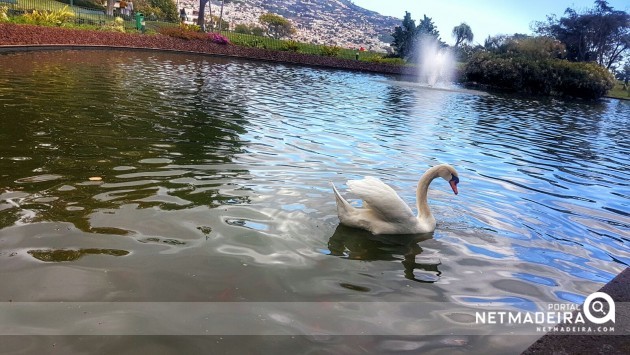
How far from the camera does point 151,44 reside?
3162 centimetres

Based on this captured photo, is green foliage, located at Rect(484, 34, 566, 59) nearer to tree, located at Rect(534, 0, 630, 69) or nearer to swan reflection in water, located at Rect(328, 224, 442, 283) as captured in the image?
tree, located at Rect(534, 0, 630, 69)

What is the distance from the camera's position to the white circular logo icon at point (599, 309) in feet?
11.8

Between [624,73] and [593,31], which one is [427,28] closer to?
[593,31]

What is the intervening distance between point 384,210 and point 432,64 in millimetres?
40994

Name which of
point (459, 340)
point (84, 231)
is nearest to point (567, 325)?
point (459, 340)

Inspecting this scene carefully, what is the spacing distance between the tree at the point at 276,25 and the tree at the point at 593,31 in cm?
3253

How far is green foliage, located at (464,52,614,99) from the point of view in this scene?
117ft

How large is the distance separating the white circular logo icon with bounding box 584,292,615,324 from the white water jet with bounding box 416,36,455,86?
Result: 3208 cm

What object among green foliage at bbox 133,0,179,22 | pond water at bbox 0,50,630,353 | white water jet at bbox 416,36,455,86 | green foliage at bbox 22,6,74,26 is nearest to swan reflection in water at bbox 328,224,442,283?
pond water at bbox 0,50,630,353

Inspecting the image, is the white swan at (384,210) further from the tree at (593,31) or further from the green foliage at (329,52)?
the tree at (593,31)

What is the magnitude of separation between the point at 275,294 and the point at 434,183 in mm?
4531

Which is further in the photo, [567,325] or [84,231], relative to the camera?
[84,231]

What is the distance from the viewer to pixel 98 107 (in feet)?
34.7

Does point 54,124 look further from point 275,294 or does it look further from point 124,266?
point 275,294
